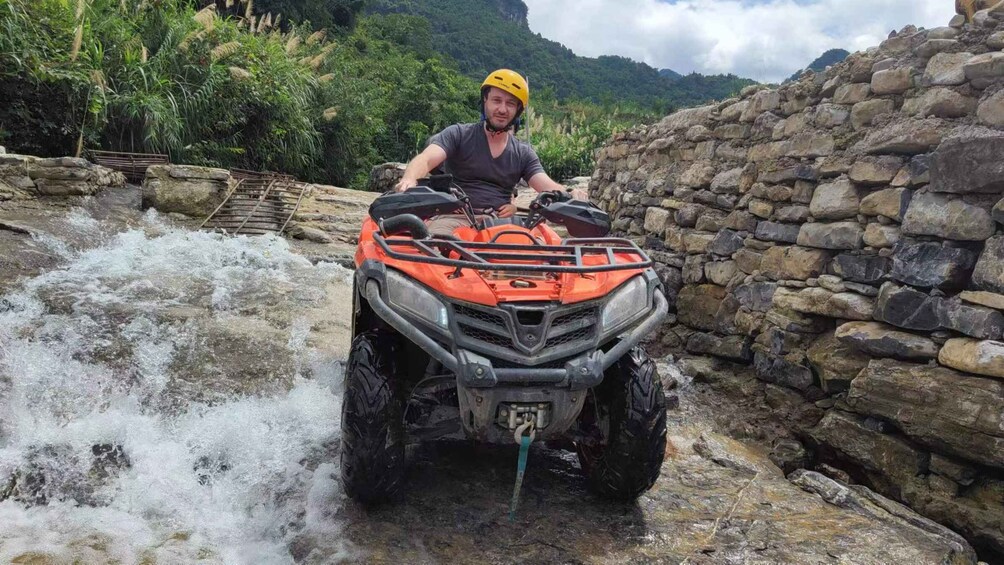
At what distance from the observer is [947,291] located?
3646mm

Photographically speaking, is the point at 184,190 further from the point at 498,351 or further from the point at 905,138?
the point at 905,138

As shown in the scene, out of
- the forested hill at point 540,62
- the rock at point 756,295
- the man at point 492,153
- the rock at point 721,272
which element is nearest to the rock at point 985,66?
the rock at point 756,295

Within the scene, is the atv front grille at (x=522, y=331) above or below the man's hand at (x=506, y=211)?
below

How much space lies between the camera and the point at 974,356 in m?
3.38

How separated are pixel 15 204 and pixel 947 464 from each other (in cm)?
815

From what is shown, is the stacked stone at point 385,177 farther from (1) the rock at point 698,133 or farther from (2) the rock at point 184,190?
(1) the rock at point 698,133

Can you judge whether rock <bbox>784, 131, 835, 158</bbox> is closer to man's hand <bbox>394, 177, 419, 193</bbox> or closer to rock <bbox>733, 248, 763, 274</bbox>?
rock <bbox>733, 248, 763, 274</bbox>

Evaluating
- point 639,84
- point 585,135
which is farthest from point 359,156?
point 639,84

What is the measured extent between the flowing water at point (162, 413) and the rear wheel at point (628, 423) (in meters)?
1.11

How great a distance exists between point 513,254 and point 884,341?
2490mm

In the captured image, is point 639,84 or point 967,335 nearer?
point 967,335

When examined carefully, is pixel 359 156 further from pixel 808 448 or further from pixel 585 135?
pixel 808 448

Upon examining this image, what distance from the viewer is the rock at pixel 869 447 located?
3.68 m

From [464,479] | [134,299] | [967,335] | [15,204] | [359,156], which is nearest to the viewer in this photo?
[464,479]
